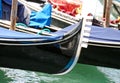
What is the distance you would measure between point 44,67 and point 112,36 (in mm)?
1046

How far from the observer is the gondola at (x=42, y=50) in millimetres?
4191

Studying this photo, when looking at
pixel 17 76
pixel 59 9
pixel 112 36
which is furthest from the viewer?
pixel 59 9

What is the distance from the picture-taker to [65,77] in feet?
18.1

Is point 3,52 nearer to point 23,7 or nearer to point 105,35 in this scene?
point 105,35

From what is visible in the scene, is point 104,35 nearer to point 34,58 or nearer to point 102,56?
point 102,56

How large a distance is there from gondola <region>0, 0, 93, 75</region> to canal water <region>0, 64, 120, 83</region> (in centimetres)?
82

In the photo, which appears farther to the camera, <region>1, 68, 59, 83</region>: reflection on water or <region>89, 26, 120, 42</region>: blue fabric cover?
<region>1, 68, 59, 83</region>: reflection on water

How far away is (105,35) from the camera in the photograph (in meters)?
4.91

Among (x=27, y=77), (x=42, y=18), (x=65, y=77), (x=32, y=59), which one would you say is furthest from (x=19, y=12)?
(x=32, y=59)

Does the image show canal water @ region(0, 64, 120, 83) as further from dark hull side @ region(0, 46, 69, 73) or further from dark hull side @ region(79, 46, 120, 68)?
dark hull side @ region(0, 46, 69, 73)

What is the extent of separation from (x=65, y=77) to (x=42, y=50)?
1.31m

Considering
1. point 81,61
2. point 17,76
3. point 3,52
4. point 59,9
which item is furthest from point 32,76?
point 59,9

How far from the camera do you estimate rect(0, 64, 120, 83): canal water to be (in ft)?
17.3

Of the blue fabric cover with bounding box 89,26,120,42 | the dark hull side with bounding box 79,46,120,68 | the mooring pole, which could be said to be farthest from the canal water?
the blue fabric cover with bounding box 89,26,120,42
